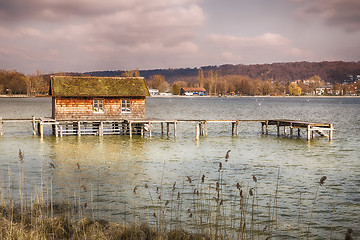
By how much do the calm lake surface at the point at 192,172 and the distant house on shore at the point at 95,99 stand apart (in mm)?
2639

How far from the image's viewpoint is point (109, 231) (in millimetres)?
9758

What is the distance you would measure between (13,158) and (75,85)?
51.5 ft

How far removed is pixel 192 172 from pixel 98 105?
66.9 ft

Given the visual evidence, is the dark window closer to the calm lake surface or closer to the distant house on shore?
the distant house on shore

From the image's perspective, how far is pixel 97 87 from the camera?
3956 centimetres

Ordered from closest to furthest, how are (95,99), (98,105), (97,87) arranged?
(95,99), (98,105), (97,87)

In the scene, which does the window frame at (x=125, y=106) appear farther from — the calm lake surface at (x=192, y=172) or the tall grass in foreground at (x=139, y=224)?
the tall grass in foreground at (x=139, y=224)

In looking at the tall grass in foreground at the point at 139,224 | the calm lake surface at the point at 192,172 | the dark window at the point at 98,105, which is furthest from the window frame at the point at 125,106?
the tall grass in foreground at the point at 139,224

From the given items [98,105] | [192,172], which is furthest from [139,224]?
[98,105]

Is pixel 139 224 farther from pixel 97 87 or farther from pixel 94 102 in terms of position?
pixel 97 87

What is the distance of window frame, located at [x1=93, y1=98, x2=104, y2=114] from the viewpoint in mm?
39000

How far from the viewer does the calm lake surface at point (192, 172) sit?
13953mm

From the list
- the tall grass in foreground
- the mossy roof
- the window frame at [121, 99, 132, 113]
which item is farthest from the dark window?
the tall grass in foreground

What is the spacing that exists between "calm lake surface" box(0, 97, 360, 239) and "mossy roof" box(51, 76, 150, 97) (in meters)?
4.37
